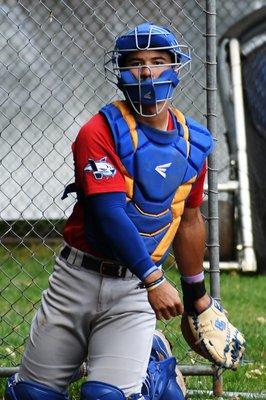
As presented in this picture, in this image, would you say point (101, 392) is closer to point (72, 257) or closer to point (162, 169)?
point (72, 257)

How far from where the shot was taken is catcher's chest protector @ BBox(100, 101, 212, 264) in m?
5.01

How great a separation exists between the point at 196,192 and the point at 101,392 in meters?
0.93

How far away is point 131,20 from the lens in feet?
37.0

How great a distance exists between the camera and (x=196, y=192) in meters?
5.35

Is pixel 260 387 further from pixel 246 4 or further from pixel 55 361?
pixel 246 4

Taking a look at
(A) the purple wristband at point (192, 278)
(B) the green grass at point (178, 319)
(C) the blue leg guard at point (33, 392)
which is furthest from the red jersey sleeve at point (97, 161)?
(B) the green grass at point (178, 319)

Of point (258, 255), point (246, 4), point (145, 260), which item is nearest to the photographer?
point (145, 260)

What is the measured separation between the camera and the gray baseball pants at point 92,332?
504 centimetres

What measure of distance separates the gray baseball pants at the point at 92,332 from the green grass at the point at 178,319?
98 cm

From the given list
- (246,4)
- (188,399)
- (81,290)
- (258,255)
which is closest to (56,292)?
(81,290)

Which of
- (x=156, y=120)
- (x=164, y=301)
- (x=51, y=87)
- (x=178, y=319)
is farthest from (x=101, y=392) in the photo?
(x=51, y=87)

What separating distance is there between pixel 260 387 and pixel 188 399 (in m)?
0.42

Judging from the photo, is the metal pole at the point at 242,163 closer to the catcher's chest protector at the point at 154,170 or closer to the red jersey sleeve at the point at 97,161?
the catcher's chest protector at the point at 154,170

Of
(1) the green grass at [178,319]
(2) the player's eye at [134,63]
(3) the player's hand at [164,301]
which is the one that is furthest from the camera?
(1) the green grass at [178,319]
